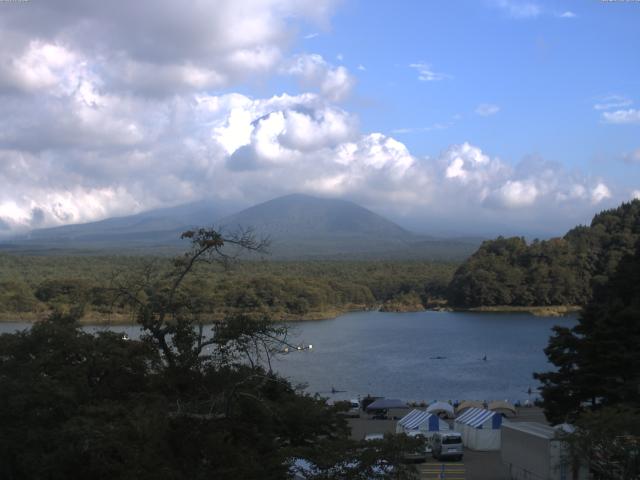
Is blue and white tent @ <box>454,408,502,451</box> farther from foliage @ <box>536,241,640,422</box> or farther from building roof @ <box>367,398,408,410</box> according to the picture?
building roof @ <box>367,398,408,410</box>

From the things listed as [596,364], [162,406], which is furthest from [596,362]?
[162,406]

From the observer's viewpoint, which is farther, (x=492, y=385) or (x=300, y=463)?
(x=492, y=385)

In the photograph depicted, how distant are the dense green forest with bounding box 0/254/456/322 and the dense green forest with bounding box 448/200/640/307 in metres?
4.43

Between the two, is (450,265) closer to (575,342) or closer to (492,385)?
(492,385)

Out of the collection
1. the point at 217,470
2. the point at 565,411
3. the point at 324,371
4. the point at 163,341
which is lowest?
the point at 324,371

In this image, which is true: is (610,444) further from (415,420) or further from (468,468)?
(415,420)

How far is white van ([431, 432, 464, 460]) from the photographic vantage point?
397 inches

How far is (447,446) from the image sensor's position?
33.1ft

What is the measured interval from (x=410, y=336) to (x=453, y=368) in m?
9.76

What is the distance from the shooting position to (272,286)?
41438mm

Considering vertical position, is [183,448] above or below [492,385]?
above

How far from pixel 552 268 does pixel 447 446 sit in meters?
41.1

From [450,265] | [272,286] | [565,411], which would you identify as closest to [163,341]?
[565,411]

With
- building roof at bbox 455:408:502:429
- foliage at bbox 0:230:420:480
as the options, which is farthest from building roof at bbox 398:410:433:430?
foliage at bbox 0:230:420:480
